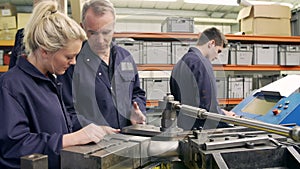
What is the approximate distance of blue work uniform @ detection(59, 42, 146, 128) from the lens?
4.61 ft

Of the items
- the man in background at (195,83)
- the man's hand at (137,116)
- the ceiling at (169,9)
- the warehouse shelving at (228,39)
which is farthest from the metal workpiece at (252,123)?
the ceiling at (169,9)

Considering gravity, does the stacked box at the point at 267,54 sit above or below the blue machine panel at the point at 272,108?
above

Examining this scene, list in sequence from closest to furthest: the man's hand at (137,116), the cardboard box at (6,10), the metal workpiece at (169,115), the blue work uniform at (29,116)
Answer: the blue work uniform at (29,116), the metal workpiece at (169,115), the man's hand at (137,116), the cardboard box at (6,10)

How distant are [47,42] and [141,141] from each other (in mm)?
501

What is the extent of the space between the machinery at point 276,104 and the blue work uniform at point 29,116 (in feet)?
4.86

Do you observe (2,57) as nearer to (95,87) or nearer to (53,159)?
(95,87)

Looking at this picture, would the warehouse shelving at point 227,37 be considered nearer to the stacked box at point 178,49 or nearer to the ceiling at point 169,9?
the stacked box at point 178,49

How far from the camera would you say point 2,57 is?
10.3 feet

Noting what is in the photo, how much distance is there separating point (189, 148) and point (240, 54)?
276cm

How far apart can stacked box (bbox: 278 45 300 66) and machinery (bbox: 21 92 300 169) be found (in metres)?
2.82

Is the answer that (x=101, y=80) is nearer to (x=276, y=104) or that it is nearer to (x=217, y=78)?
(x=276, y=104)

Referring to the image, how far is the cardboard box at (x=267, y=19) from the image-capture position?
3.44 meters

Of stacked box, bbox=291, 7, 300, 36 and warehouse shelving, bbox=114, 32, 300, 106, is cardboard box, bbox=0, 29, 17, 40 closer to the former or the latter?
warehouse shelving, bbox=114, 32, 300, 106

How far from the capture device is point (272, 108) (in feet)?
6.70
